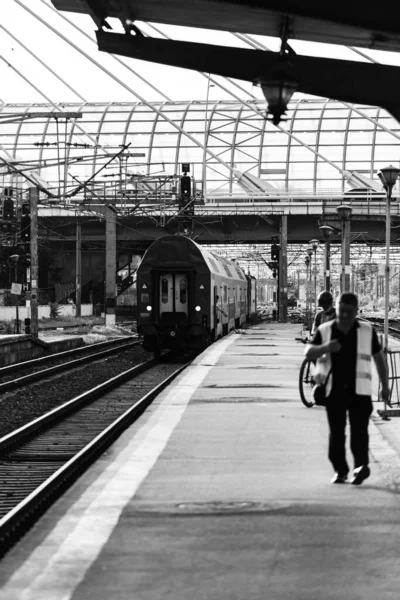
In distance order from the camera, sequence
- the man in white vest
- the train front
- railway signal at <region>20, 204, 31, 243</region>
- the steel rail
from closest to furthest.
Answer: the man in white vest
the steel rail
the train front
railway signal at <region>20, 204, 31, 243</region>

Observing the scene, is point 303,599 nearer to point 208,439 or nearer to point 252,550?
point 252,550

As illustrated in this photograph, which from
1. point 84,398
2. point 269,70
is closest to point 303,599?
point 269,70

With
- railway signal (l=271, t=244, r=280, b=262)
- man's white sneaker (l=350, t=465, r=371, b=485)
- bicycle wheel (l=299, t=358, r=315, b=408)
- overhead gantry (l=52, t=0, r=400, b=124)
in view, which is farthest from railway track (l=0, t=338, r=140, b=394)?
railway signal (l=271, t=244, r=280, b=262)

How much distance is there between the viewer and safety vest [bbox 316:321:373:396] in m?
9.55

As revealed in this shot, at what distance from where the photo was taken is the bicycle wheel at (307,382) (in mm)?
16844

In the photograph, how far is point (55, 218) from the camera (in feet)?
226

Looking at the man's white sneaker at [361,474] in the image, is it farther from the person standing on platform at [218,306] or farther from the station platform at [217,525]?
the person standing on platform at [218,306]

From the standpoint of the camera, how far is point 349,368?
9.60 meters

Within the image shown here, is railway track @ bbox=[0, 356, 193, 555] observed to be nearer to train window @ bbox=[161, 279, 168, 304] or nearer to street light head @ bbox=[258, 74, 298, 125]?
street light head @ bbox=[258, 74, 298, 125]

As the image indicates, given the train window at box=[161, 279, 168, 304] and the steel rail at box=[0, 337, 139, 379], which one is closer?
the steel rail at box=[0, 337, 139, 379]

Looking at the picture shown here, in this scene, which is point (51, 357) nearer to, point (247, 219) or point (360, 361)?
point (360, 361)

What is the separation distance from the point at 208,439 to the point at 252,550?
561 cm

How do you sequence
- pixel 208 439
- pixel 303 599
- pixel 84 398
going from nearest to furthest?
pixel 303 599 → pixel 208 439 → pixel 84 398

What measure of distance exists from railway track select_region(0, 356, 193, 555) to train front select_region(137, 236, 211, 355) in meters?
9.32
